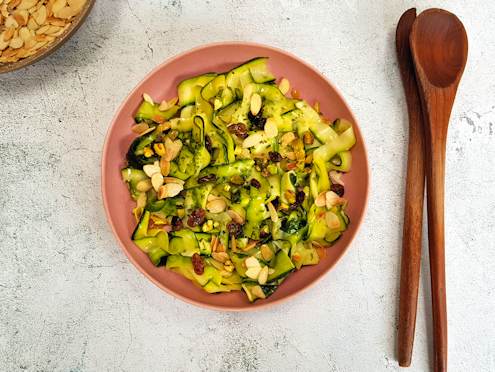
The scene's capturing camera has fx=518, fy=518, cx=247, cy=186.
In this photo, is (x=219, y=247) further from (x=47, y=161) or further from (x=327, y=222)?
(x=47, y=161)

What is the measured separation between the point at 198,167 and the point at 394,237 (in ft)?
2.19

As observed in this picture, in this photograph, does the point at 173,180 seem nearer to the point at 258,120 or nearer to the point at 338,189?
the point at 258,120

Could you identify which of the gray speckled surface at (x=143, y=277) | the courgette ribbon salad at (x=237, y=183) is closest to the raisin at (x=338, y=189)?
the courgette ribbon salad at (x=237, y=183)

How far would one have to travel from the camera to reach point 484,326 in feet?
5.43

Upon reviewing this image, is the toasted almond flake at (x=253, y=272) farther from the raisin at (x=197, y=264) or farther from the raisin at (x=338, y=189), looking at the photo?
the raisin at (x=338, y=189)

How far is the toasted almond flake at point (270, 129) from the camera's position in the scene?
57.7 inches

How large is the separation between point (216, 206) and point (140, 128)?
33 cm

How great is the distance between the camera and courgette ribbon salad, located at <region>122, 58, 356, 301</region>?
146 centimetres

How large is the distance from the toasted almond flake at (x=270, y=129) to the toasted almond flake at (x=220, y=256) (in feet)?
1.18

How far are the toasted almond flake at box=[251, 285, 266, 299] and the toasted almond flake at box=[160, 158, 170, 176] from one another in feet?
1.35

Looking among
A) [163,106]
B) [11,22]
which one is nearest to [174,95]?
[163,106]

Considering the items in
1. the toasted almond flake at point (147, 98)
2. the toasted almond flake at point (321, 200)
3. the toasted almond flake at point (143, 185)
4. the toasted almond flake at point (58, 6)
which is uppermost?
the toasted almond flake at point (58, 6)

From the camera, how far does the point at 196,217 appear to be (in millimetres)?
1453

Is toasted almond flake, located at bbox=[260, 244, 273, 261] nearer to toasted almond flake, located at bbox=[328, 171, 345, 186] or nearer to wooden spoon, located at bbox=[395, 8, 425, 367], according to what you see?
toasted almond flake, located at bbox=[328, 171, 345, 186]
